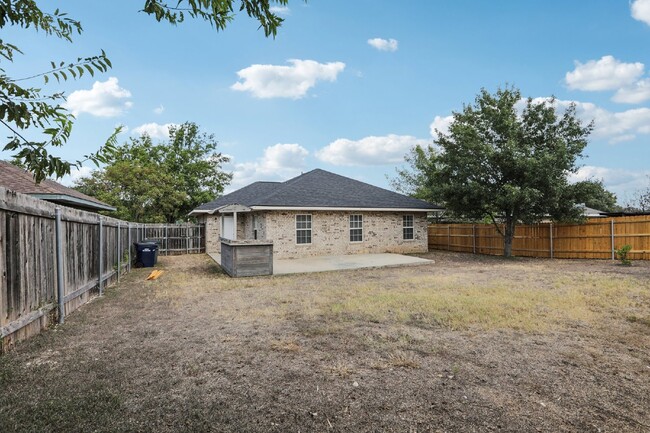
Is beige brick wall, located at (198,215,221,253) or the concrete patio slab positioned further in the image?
beige brick wall, located at (198,215,221,253)

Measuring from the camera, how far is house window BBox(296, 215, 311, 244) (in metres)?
17.5

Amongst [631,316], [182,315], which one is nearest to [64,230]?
[182,315]

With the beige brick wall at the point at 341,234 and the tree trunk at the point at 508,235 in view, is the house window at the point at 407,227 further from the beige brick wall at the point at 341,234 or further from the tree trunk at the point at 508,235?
the tree trunk at the point at 508,235

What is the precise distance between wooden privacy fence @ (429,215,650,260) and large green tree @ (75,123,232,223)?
21.7 meters

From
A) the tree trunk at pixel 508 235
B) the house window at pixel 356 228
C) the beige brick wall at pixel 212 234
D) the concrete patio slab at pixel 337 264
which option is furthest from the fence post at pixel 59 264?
the tree trunk at pixel 508 235

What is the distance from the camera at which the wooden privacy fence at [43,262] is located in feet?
14.1

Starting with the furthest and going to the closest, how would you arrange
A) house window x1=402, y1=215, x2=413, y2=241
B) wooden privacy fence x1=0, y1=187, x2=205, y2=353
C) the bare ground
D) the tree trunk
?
house window x1=402, y1=215, x2=413, y2=241
the tree trunk
wooden privacy fence x1=0, y1=187, x2=205, y2=353
the bare ground

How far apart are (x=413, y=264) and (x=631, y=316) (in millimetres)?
8461

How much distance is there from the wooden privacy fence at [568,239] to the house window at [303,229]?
Result: 9.43 metres

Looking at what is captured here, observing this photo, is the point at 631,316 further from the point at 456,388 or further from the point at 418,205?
the point at 418,205

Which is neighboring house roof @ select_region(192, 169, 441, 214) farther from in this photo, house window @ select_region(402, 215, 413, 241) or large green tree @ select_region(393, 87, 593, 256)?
large green tree @ select_region(393, 87, 593, 256)

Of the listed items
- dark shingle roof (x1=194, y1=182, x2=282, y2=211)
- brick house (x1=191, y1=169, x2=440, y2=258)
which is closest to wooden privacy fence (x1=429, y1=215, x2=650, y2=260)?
brick house (x1=191, y1=169, x2=440, y2=258)

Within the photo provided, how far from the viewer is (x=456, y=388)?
139 inches

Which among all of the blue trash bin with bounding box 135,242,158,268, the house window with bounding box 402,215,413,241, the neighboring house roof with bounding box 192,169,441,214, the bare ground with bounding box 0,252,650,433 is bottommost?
the bare ground with bounding box 0,252,650,433
